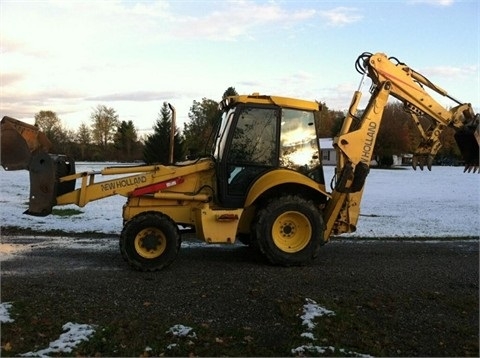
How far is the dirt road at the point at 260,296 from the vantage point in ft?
16.9

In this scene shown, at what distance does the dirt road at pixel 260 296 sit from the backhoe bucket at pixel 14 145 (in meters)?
1.64

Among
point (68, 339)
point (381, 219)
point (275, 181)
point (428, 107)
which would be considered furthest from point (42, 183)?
point (381, 219)

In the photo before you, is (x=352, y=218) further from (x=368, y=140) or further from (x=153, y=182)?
(x=153, y=182)

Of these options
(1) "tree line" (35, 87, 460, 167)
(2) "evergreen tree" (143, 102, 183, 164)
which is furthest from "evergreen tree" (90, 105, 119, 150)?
(2) "evergreen tree" (143, 102, 183, 164)

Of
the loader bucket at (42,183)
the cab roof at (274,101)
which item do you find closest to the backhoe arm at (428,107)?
the cab roof at (274,101)

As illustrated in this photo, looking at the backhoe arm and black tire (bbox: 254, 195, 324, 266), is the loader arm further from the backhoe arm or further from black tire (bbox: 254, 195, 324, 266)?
black tire (bbox: 254, 195, 324, 266)

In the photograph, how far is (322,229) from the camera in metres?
8.50

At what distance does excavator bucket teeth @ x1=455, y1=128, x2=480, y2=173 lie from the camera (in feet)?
29.6

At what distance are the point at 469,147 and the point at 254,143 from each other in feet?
12.8

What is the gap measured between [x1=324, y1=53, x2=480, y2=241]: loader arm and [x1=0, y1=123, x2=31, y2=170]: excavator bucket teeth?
509cm

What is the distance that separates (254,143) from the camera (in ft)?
28.2

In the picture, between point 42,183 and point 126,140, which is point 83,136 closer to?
point 126,140

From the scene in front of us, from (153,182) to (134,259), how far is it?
1320mm

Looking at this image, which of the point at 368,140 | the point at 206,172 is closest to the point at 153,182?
the point at 206,172
